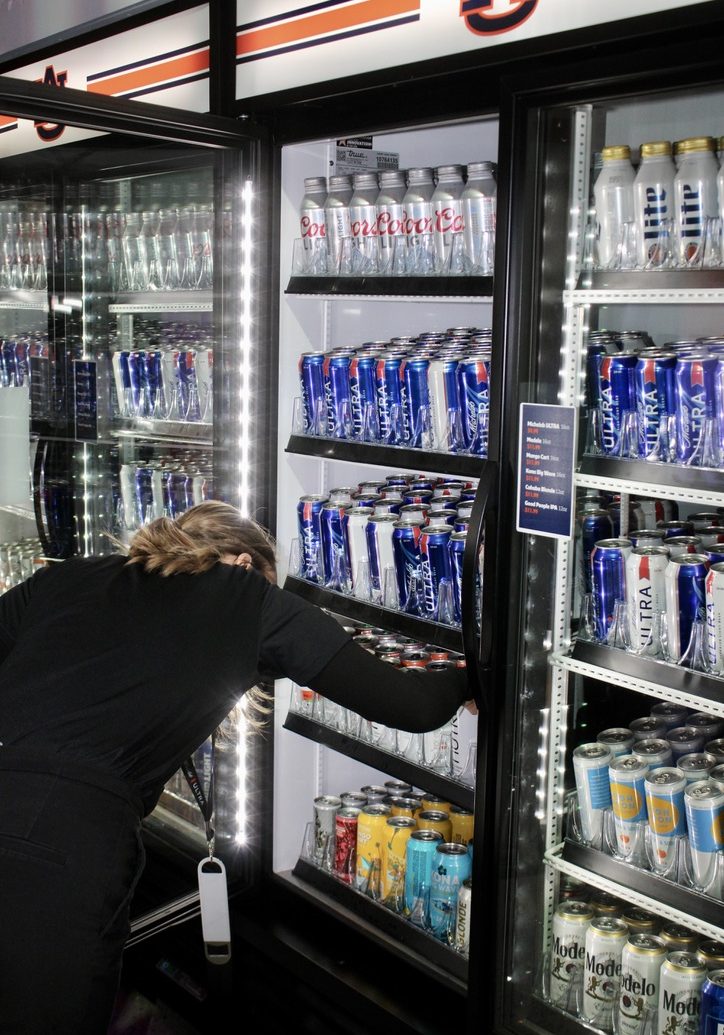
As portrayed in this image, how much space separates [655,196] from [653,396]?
1.26ft

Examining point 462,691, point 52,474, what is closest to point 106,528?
point 52,474

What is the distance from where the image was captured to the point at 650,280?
201 cm

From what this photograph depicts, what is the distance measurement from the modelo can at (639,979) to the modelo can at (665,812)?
172mm

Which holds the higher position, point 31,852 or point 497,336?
point 497,336

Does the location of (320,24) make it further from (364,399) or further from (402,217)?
(364,399)

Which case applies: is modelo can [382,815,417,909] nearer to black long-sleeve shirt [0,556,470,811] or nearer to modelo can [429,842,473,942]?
modelo can [429,842,473,942]

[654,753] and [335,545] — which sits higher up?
[335,545]

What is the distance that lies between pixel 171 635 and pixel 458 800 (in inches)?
33.9

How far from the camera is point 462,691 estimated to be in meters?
2.28

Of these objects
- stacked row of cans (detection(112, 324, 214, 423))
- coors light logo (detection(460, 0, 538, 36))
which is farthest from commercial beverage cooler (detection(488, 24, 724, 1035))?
stacked row of cans (detection(112, 324, 214, 423))

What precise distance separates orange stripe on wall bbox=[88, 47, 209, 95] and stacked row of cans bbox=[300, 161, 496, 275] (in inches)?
19.0

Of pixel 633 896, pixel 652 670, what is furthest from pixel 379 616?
pixel 633 896

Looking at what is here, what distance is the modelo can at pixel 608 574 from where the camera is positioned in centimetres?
220

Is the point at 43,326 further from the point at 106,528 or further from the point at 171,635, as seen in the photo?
the point at 171,635
